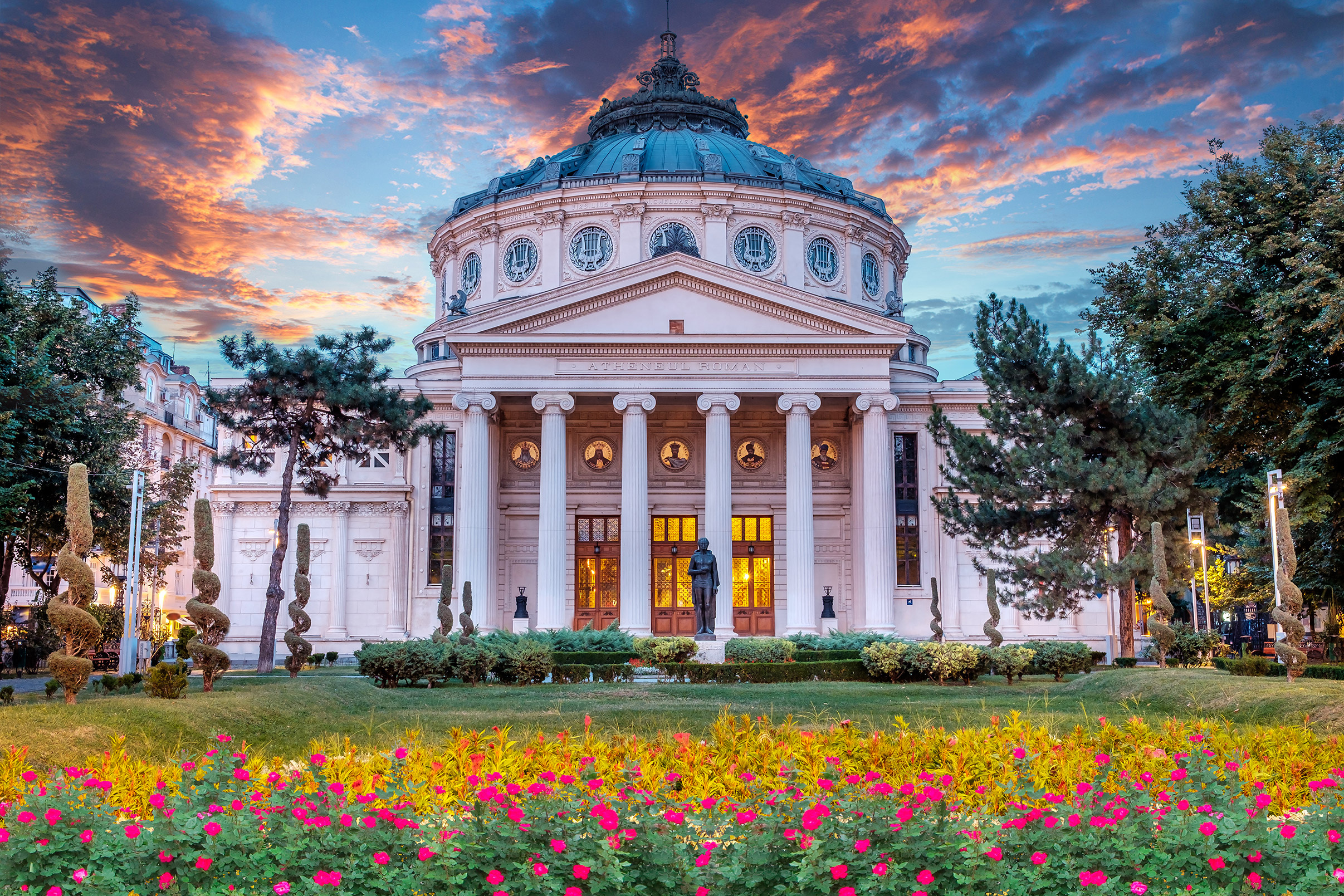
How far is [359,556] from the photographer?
166ft

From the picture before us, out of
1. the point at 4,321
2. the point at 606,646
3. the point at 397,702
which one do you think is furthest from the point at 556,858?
the point at 606,646

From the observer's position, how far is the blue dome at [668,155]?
59156 millimetres

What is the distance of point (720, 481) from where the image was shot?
45.0 metres

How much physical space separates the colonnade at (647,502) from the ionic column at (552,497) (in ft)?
0.10

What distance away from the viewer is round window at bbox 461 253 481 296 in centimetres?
6084

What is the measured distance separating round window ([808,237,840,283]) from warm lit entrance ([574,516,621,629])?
18.1 metres

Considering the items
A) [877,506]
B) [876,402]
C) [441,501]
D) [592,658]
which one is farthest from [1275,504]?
[441,501]

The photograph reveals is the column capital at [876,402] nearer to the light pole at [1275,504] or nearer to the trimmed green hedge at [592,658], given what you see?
the trimmed green hedge at [592,658]

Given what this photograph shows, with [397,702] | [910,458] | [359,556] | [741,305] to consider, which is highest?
[741,305]

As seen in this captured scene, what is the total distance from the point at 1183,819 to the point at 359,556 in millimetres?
46404

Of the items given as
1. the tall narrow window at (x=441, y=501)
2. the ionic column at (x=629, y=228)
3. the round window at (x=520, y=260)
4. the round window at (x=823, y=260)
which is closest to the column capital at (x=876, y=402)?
the round window at (x=823, y=260)

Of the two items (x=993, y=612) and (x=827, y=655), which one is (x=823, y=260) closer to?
(x=993, y=612)

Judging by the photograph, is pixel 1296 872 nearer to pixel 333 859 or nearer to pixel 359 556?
pixel 333 859

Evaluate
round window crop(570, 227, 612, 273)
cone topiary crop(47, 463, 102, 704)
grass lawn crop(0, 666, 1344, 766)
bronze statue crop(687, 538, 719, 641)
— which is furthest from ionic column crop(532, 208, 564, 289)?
cone topiary crop(47, 463, 102, 704)
